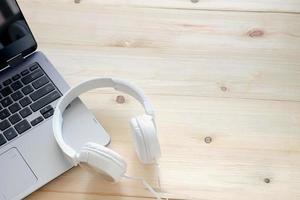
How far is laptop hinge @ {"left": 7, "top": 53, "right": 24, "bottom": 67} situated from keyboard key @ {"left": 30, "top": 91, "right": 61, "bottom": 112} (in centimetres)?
8

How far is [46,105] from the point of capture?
0.69 m

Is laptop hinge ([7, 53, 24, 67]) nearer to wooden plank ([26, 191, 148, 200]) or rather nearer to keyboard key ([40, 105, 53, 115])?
keyboard key ([40, 105, 53, 115])

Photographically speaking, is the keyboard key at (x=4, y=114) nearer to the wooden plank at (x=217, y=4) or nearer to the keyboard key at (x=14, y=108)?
the keyboard key at (x=14, y=108)

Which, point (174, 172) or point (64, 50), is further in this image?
point (64, 50)

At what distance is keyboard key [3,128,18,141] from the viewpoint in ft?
2.18

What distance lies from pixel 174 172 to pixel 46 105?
0.65 ft

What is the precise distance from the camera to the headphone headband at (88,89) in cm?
62

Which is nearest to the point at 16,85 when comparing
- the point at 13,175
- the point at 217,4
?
the point at 13,175

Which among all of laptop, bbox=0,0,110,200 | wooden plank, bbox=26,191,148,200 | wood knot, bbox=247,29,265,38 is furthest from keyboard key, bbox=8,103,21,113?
wood knot, bbox=247,29,265,38

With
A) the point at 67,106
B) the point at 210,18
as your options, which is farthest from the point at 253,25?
the point at 67,106

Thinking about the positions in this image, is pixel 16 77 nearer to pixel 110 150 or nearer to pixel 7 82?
pixel 7 82

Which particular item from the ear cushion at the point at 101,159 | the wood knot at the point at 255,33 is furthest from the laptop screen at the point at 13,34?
the wood knot at the point at 255,33

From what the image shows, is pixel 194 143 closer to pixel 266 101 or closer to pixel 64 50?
pixel 266 101

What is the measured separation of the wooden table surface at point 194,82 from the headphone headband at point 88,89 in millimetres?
37
